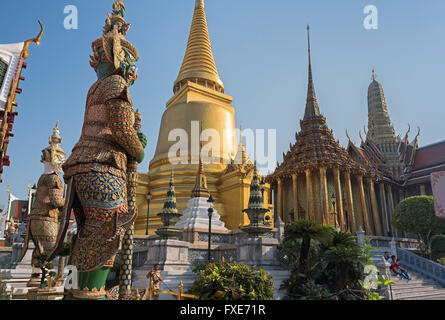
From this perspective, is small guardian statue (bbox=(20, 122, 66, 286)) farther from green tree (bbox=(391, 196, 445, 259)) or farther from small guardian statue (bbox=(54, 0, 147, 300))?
green tree (bbox=(391, 196, 445, 259))

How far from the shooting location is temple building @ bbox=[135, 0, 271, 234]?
2153cm

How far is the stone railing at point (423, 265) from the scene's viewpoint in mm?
14910

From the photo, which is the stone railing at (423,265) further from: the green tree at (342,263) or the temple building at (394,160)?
the temple building at (394,160)

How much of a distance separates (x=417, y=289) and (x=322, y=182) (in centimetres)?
1314

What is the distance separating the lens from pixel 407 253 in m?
17.5

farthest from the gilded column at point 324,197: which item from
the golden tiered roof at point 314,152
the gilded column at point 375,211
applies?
the gilded column at point 375,211

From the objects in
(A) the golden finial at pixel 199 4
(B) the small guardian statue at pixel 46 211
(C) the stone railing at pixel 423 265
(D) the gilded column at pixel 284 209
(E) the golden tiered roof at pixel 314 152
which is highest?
(A) the golden finial at pixel 199 4

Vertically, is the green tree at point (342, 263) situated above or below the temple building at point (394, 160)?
below

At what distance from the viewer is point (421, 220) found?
20.5 meters

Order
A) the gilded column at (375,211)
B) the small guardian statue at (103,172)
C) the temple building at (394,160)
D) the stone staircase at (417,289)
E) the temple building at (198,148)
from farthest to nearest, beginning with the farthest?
the temple building at (394,160), the gilded column at (375,211), the temple building at (198,148), the stone staircase at (417,289), the small guardian statue at (103,172)
